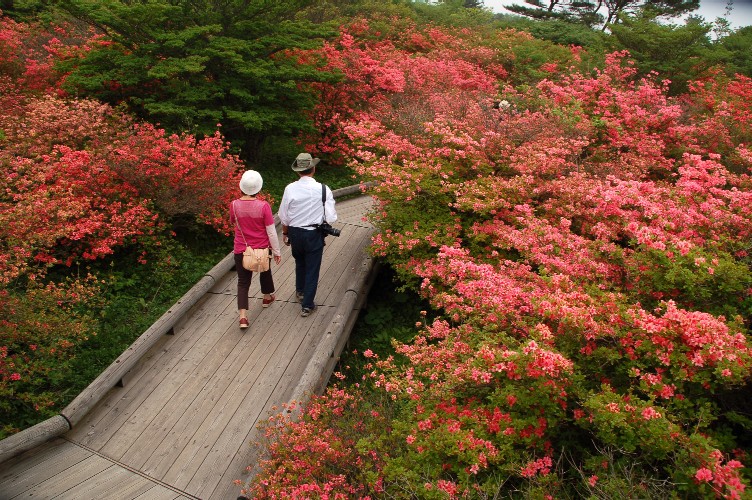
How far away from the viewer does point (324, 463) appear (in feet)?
10.7

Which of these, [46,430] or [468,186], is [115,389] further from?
[468,186]

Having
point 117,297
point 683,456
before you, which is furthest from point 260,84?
point 683,456

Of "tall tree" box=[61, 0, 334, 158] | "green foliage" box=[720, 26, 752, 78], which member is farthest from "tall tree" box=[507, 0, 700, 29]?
"tall tree" box=[61, 0, 334, 158]

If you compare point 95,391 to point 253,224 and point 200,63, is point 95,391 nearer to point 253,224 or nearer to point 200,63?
point 253,224

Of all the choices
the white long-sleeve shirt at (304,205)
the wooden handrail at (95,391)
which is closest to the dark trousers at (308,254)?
the white long-sleeve shirt at (304,205)

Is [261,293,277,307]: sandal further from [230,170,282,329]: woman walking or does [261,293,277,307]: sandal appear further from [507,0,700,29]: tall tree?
[507,0,700,29]: tall tree

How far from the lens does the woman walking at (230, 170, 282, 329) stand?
4.54 metres

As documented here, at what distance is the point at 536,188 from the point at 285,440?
431 centimetres

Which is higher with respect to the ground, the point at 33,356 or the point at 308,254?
the point at 308,254

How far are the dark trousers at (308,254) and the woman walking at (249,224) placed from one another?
0.23 meters

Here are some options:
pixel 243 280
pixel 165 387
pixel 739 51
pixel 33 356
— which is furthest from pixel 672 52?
pixel 33 356

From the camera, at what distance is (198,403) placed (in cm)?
414

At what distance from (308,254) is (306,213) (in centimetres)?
47

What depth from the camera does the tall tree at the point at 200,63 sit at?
7.79 meters
